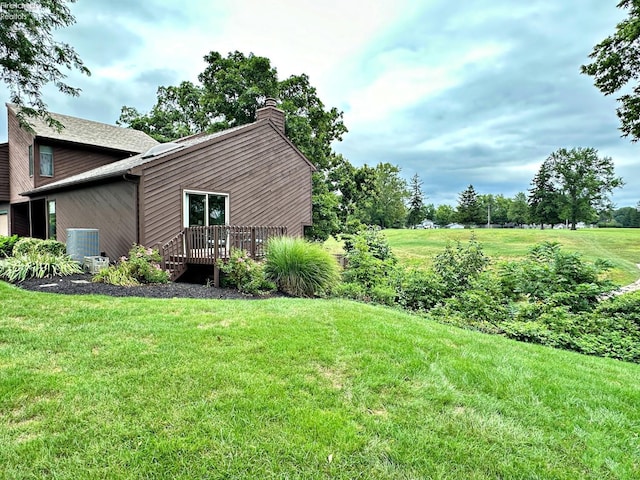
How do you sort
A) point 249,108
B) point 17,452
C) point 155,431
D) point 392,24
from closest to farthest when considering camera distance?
1. point 17,452
2. point 155,431
3. point 392,24
4. point 249,108

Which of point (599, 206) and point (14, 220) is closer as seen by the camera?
point (14, 220)

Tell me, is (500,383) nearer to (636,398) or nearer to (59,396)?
(636,398)

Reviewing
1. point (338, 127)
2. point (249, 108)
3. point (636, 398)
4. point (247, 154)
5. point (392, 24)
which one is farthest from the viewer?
point (338, 127)

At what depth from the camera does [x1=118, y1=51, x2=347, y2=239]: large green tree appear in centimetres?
1856

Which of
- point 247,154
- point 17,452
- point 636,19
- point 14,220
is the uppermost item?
point 636,19

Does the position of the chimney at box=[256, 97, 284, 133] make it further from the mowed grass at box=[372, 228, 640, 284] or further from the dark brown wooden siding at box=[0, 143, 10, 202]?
the dark brown wooden siding at box=[0, 143, 10, 202]

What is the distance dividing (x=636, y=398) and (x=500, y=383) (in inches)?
46.9

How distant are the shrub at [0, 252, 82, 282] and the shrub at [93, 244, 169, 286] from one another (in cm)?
118

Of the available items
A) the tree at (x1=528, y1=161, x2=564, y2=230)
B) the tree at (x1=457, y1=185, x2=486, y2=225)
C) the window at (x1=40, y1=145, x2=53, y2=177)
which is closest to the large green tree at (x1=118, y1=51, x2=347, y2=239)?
the window at (x1=40, y1=145, x2=53, y2=177)

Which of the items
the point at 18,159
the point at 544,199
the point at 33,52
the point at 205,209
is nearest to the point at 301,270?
→ the point at 205,209

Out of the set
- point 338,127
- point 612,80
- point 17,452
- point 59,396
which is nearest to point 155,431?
point 17,452

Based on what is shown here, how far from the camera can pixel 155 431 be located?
220 cm

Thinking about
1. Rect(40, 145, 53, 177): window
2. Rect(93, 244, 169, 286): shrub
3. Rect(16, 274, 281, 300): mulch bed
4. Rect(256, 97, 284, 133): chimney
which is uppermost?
Rect(256, 97, 284, 133): chimney

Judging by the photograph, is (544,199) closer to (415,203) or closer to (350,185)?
(415,203)
